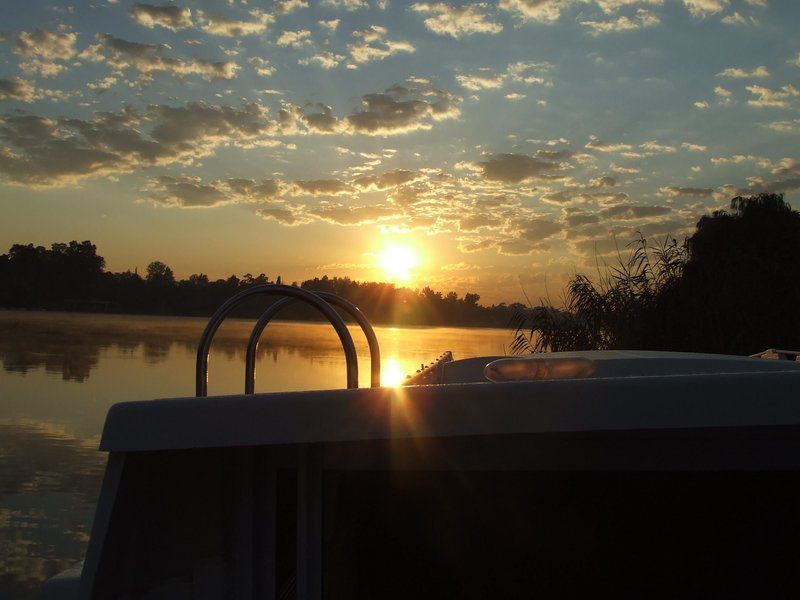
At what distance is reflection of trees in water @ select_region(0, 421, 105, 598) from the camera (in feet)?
18.9

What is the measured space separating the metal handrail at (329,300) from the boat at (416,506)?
1132 millimetres

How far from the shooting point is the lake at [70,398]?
6277 millimetres

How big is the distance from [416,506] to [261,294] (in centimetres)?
123

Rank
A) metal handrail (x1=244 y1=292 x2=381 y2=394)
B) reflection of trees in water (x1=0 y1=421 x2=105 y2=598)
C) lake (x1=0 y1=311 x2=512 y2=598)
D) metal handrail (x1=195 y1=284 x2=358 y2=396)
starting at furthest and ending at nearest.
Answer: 1. lake (x1=0 y1=311 x2=512 y2=598)
2. reflection of trees in water (x1=0 y1=421 x2=105 y2=598)
3. metal handrail (x1=244 y1=292 x2=381 y2=394)
4. metal handrail (x1=195 y1=284 x2=358 y2=396)

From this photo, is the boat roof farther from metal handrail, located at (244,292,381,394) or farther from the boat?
metal handrail, located at (244,292,381,394)

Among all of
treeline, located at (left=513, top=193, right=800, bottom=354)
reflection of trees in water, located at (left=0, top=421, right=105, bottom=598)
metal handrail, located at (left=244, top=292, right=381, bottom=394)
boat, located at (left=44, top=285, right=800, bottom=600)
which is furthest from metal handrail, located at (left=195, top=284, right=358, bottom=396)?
treeline, located at (left=513, top=193, right=800, bottom=354)

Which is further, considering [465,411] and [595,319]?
[595,319]

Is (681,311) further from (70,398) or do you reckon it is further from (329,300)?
(70,398)

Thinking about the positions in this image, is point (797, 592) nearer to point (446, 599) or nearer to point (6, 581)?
point (446, 599)

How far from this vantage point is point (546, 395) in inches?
47.3

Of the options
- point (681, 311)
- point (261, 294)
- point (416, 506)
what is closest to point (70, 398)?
point (681, 311)

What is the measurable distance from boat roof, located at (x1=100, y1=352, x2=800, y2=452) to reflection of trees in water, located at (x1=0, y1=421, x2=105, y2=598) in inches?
195

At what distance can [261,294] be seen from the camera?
2531 mm

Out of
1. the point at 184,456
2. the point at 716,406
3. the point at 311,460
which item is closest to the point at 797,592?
the point at 716,406
